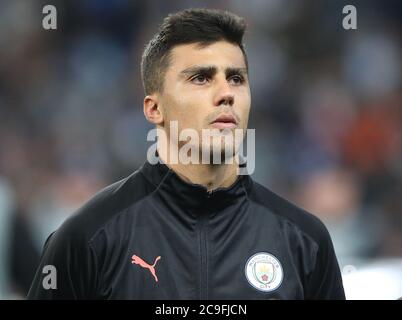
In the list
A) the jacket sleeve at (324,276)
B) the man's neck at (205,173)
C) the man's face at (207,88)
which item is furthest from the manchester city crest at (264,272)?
the man's face at (207,88)

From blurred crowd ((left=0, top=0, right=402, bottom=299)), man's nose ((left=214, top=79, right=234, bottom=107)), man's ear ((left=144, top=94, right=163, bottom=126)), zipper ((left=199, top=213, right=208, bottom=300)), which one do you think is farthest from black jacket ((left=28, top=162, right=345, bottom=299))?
blurred crowd ((left=0, top=0, right=402, bottom=299))

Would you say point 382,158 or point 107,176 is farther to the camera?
point 382,158

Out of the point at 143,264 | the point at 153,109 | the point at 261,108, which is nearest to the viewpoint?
the point at 143,264

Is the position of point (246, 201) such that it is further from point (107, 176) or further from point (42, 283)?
point (107, 176)

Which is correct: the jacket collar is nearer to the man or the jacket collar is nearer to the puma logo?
the man

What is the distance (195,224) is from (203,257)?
0.41 ft

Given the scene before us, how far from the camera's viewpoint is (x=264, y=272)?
8.21 feet

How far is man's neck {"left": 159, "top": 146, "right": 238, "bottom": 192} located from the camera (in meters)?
2.64

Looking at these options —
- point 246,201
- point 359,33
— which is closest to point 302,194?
point 359,33

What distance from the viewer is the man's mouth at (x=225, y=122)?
2.54 m

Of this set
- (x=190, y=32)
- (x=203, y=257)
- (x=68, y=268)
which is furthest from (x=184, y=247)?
(x=190, y=32)

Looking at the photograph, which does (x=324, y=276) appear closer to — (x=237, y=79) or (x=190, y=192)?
(x=190, y=192)
